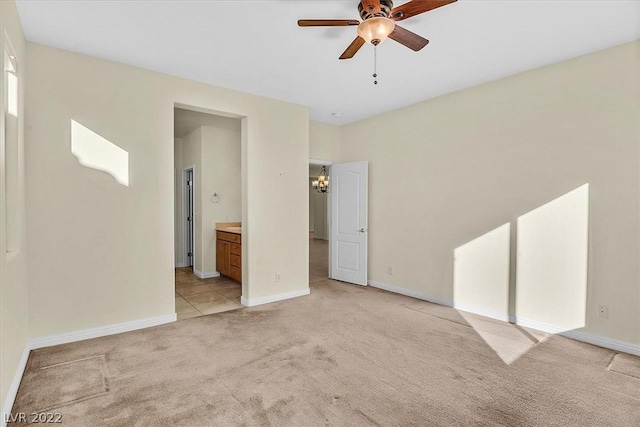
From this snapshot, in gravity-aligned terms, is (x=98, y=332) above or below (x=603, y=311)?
below

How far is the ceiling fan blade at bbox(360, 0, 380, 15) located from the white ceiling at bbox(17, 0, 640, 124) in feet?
1.23

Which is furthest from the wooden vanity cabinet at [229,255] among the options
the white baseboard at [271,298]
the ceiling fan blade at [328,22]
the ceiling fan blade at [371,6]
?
the ceiling fan blade at [371,6]

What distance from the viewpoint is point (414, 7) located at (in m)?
2.10

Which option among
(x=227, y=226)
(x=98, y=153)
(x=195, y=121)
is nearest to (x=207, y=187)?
(x=227, y=226)

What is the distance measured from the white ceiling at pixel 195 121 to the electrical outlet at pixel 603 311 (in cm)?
527

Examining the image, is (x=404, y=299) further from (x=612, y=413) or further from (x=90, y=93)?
(x=90, y=93)

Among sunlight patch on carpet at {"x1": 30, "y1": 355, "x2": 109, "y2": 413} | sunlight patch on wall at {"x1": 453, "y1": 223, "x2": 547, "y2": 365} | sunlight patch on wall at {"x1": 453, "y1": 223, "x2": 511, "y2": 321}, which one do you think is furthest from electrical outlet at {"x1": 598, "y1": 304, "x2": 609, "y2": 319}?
sunlight patch on carpet at {"x1": 30, "y1": 355, "x2": 109, "y2": 413}

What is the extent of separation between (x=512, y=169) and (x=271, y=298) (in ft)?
11.2

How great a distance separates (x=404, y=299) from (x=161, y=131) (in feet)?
12.5

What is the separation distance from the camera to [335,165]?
588 cm

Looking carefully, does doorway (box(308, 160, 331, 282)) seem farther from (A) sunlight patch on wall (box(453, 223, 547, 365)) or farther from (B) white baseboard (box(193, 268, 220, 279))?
(A) sunlight patch on wall (box(453, 223, 547, 365))

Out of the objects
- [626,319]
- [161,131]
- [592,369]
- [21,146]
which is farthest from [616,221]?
[21,146]

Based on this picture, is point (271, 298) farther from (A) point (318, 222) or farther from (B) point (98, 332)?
(A) point (318, 222)

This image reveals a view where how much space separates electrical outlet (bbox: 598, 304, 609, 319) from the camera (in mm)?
3100
